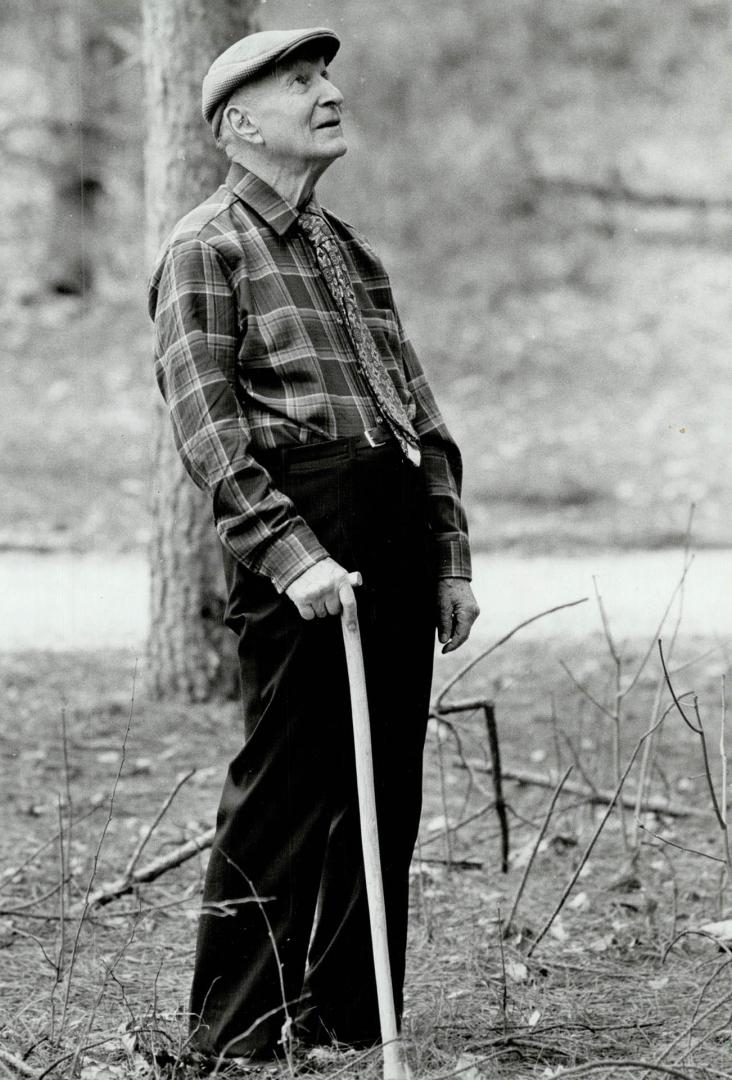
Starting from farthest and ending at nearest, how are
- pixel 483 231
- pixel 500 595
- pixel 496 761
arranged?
pixel 483 231 < pixel 500 595 < pixel 496 761

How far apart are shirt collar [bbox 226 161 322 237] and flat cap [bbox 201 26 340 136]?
142 millimetres

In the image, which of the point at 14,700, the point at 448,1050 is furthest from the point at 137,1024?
the point at 14,700

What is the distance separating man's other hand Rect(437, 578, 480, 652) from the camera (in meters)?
3.05

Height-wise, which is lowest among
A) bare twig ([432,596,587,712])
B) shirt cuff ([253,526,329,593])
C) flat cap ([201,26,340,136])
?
bare twig ([432,596,587,712])

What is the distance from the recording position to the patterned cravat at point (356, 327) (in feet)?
9.32

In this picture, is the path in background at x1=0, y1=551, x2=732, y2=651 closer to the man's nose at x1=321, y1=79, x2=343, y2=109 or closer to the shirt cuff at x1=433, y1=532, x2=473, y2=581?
the shirt cuff at x1=433, y1=532, x2=473, y2=581

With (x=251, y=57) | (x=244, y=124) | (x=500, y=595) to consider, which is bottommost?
(x=500, y=595)

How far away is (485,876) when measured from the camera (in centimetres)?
438

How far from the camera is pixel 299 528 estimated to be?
2717mm

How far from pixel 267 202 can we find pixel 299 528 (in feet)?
2.07

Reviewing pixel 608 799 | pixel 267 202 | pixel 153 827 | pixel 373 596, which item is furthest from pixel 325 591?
pixel 608 799

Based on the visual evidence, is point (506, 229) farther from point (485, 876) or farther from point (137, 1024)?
point (137, 1024)

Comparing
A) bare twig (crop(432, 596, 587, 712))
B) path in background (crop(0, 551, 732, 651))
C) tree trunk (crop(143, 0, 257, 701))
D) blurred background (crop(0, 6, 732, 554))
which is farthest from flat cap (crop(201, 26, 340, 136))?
blurred background (crop(0, 6, 732, 554))

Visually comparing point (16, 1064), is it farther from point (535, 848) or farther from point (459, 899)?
point (459, 899)
